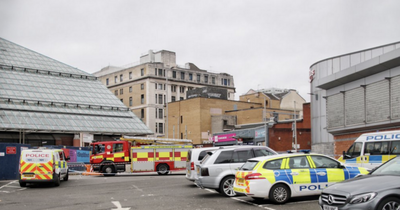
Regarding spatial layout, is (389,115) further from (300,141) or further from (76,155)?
(76,155)

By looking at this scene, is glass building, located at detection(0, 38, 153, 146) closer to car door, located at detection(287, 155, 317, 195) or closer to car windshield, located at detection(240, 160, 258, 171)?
car windshield, located at detection(240, 160, 258, 171)

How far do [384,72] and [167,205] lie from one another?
19991 mm

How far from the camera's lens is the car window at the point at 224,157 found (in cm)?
1644

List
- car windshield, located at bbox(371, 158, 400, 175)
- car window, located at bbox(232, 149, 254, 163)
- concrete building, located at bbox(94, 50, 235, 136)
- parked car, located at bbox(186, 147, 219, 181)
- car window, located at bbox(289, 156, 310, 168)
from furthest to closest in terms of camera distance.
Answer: concrete building, located at bbox(94, 50, 235, 136), parked car, located at bbox(186, 147, 219, 181), car window, located at bbox(232, 149, 254, 163), car window, located at bbox(289, 156, 310, 168), car windshield, located at bbox(371, 158, 400, 175)

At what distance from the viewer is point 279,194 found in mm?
13227

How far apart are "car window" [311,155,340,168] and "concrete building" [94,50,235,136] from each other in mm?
82699

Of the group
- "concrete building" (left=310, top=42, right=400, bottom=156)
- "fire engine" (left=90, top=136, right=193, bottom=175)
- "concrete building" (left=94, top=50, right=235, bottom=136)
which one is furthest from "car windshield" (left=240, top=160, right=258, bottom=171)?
"concrete building" (left=94, top=50, right=235, bottom=136)

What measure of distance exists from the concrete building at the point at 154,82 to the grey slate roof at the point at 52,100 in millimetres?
30890

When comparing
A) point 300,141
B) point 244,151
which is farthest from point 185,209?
point 300,141

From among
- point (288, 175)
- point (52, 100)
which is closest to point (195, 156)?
point (288, 175)

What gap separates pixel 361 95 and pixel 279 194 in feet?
66.1

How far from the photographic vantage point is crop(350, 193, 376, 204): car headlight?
330 inches

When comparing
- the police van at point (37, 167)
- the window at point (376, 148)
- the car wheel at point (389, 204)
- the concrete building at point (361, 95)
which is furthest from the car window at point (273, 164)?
the concrete building at point (361, 95)

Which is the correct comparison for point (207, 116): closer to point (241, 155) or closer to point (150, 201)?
point (241, 155)
